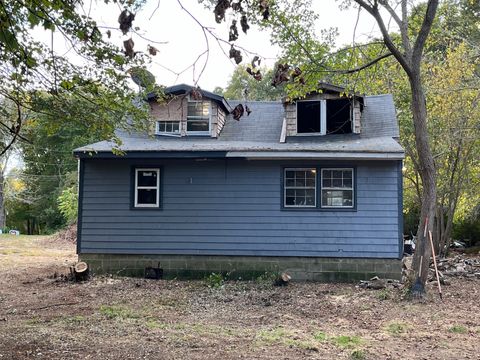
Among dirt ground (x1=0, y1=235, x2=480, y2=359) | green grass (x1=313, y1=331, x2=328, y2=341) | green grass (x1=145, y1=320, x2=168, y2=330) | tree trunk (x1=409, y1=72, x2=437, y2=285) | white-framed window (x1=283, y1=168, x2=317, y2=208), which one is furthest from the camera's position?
white-framed window (x1=283, y1=168, x2=317, y2=208)

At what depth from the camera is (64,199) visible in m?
25.2

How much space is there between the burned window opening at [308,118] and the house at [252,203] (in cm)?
47

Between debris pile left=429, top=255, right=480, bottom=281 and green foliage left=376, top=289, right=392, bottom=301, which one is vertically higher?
debris pile left=429, top=255, right=480, bottom=281

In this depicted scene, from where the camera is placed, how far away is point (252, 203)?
A: 1120cm

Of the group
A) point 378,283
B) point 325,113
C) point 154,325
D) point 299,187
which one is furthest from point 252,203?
point 154,325

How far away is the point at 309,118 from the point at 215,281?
514cm

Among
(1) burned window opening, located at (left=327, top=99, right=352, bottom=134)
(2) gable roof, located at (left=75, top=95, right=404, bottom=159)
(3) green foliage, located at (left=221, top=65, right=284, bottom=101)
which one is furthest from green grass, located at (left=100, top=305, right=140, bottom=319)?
(3) green foliage, located at (left=221, top=65, right=284, bottom=101)

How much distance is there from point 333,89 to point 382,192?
2839mm

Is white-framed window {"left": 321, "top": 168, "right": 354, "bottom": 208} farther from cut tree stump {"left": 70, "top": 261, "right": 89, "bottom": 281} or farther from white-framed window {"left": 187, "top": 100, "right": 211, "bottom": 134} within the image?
cut tree stump {"left": 70, "top": 261, "right": 89, "bottom": 281}

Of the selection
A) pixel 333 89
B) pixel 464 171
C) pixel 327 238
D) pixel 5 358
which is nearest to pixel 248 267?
pixel 327 238

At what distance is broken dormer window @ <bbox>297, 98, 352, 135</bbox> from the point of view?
474 inches

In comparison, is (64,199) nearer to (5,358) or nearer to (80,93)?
(80,93)

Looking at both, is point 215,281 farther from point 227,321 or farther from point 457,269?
point 457,269

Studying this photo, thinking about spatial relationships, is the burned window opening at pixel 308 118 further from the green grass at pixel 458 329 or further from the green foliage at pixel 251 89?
the green foliage at pixel 251 89
